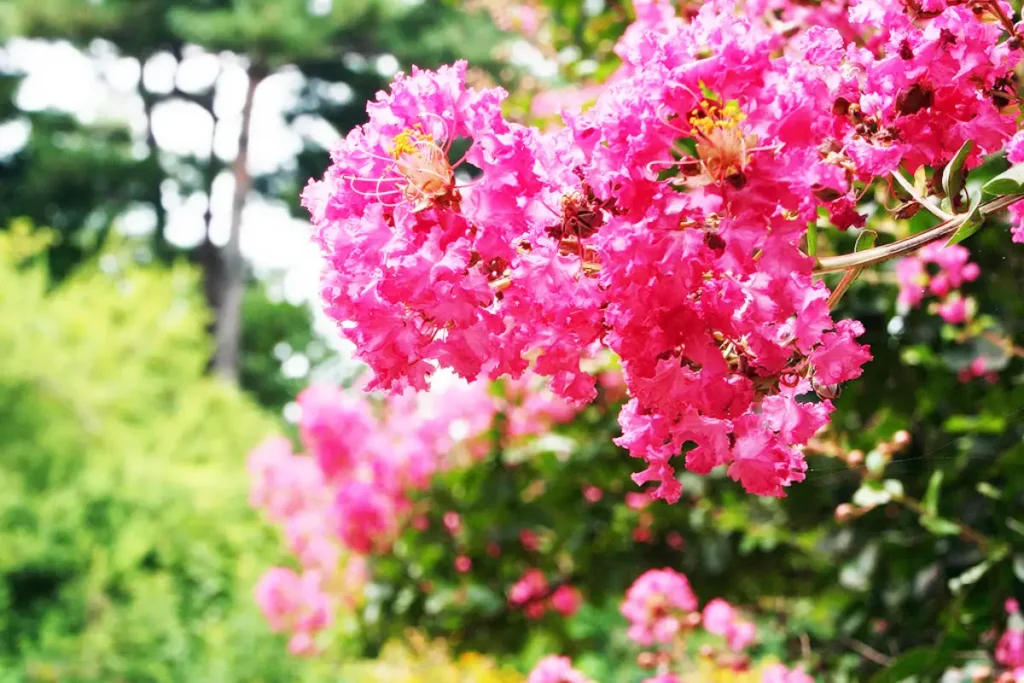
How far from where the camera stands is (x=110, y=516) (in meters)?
5.29

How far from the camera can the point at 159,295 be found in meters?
7.16

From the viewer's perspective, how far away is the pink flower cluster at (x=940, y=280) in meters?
1.44

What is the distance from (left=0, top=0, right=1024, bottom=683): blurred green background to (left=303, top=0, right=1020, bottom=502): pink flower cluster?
1.19 ft

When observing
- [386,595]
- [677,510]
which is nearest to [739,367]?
[677,510]

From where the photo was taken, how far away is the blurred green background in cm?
159

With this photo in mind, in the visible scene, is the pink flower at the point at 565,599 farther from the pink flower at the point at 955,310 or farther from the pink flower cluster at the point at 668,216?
the pink flower cluster at the point at 668,216

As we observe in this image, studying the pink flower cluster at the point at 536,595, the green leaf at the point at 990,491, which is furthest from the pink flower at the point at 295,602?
the green leaf at the point at 990,491

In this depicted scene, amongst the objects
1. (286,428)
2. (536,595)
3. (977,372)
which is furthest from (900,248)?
(286,428)

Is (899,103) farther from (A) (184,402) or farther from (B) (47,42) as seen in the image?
(B) (47,42)

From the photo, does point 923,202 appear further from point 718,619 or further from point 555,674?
point 718,619

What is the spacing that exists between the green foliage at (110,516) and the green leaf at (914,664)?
4.30 metres

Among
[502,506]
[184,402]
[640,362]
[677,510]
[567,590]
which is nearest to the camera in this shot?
[640,362]

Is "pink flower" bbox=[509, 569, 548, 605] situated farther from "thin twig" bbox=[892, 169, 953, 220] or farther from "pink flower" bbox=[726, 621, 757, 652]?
"thin twig" bbox=[892, 169, 953, 220]

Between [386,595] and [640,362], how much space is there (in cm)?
227
